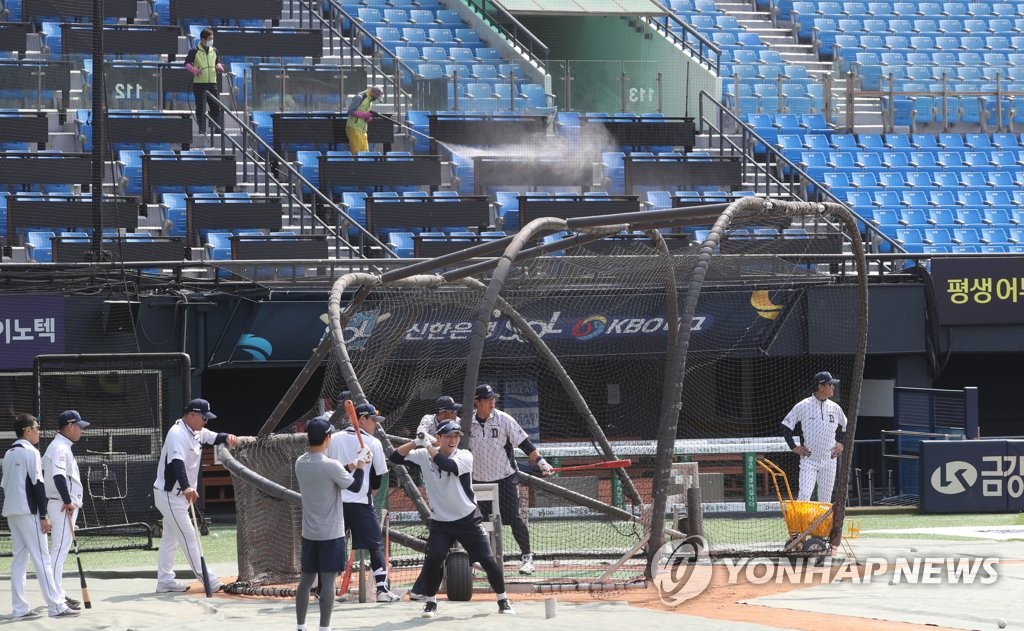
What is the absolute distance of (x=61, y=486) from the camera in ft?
38.3

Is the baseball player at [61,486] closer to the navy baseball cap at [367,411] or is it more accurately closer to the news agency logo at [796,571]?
the navy baseball cap at [367,411]

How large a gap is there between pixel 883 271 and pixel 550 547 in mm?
7338

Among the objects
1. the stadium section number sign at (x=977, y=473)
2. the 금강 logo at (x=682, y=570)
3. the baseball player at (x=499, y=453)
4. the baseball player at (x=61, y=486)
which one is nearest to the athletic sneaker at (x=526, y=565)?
the baseball player at (x=499, y=453)

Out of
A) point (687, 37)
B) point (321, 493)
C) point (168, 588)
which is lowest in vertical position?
point (168, 588)

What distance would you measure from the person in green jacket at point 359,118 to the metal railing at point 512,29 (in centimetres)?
500

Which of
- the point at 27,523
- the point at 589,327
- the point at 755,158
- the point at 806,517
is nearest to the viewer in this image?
the point at 27,523

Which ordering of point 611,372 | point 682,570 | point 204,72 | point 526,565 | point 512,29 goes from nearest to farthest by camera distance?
point 682,570 → point 526,565 → point 611,372 → point 204,72 → point 512,29

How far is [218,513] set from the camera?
64.0 ft

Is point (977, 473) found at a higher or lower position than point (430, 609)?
lower

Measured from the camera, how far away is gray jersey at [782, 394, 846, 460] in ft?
49.7

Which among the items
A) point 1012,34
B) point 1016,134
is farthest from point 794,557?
point 1012,34

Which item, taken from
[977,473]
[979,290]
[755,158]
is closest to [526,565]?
[977,473]

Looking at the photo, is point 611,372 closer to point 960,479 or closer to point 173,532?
point 960,479

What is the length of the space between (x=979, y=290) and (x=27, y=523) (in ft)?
42.6
